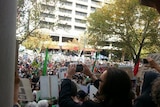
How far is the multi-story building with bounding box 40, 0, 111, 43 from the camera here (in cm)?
2336

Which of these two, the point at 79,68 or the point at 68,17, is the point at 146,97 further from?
the point at 68,17

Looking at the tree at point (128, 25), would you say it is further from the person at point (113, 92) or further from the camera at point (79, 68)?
the person at point (113, 92)

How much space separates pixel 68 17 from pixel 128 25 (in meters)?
12.9

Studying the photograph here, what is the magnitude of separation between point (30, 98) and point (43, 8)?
64.5 feet

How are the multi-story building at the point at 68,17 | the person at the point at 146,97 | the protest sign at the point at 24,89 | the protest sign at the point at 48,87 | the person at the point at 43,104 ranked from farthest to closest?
the multi-story building at the point at 68,17 < the protest sign at the point at 48,87 < the person at the point at 43,104 < the protest sign at the point at 24,89 < the person at the point at 146,97

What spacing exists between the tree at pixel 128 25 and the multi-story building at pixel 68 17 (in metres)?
1.70

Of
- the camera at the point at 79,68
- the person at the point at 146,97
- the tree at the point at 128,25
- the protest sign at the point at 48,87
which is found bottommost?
the protest sign at the point at 48,87

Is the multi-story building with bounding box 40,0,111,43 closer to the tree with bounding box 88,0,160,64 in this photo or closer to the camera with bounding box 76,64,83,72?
the tree with bounding box 88,0,160,64

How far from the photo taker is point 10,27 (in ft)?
3.88

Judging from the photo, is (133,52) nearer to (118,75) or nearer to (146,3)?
(146,3)

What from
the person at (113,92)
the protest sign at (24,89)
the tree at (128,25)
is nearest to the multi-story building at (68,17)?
the tree at (128,25)

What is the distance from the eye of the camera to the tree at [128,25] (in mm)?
23188

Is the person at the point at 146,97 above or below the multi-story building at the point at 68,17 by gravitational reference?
below

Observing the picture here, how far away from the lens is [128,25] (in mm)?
23484
